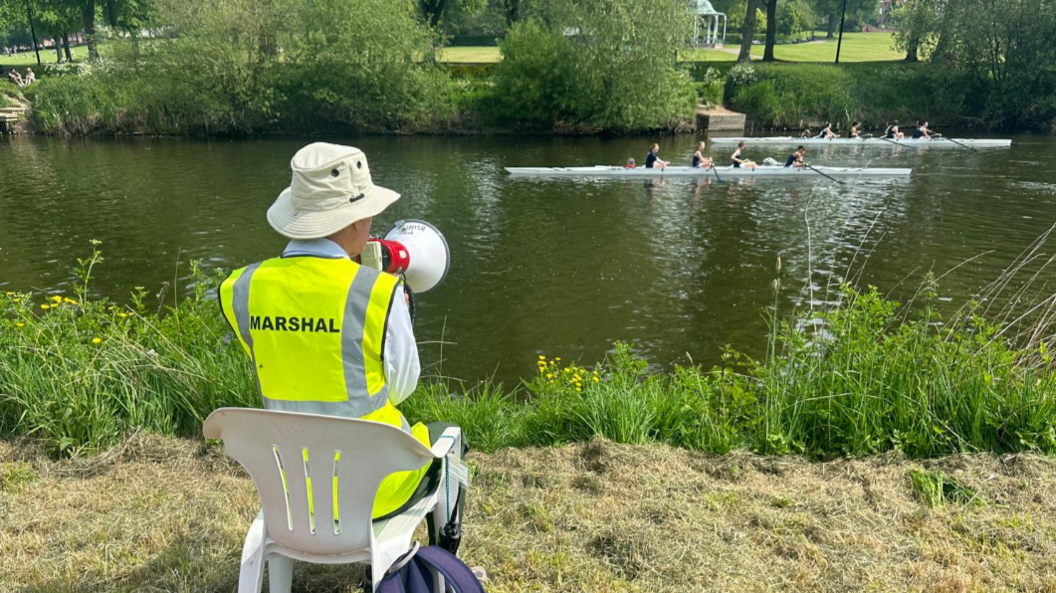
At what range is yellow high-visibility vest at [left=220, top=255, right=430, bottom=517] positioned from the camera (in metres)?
2.19

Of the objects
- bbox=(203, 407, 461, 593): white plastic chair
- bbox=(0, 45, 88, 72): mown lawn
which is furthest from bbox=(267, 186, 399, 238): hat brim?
bbox=(0, 45, 88, 72): mown lawn

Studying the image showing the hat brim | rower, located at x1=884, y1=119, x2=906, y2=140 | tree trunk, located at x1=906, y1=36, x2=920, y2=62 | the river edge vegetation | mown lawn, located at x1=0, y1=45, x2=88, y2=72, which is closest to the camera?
the hat brim

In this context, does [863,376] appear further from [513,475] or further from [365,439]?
[365,439]

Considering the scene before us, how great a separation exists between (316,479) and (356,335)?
0.44 meters

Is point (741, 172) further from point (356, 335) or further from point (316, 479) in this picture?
point (316, 479)

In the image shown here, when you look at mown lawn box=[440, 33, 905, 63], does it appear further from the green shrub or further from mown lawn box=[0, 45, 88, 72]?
mown lawn box=[0, 45, 88, 72]

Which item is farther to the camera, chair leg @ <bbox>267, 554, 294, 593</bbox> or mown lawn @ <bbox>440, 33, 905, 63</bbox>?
mown lawn @ <bbox>440, 33, 905, 63</bbox>

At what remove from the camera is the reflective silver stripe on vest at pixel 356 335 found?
218cm

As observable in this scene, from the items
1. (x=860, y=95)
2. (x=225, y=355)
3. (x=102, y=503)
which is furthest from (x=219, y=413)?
(x=860, y=95)

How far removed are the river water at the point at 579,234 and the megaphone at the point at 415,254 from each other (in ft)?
13.4

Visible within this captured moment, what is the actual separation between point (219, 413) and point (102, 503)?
2.19 m

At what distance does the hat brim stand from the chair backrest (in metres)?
0.59

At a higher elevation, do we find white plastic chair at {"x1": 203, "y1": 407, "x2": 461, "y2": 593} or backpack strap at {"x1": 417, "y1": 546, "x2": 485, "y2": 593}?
white plastic chair at {"x1": 203, "y1": 407, "x2": 461, "y2": 593}

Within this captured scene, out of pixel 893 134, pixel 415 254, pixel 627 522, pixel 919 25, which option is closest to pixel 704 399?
pixel 627 522
